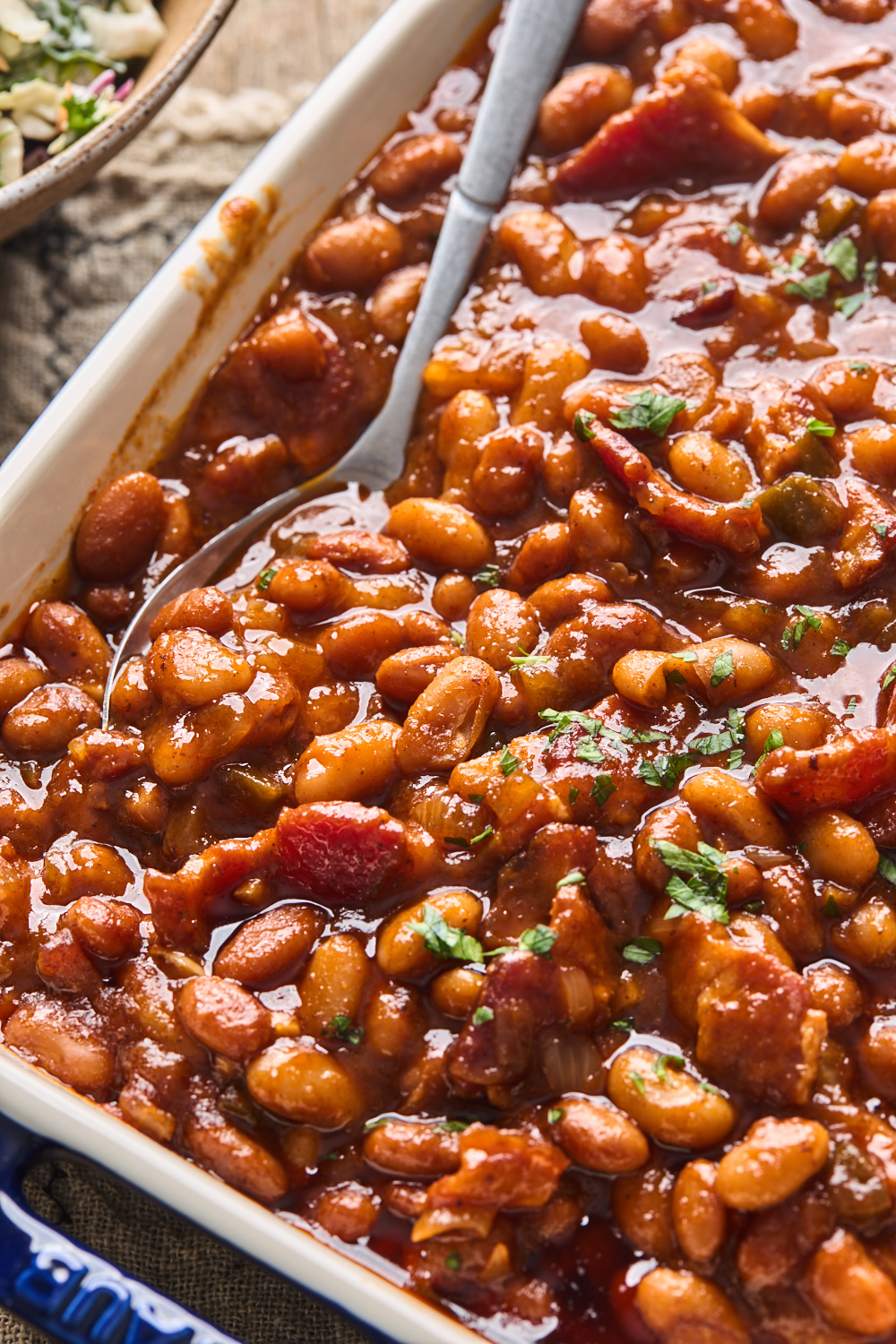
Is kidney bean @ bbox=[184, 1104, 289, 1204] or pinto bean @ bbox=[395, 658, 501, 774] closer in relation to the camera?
kidney bean @ bbox=[184, 1104, 289, 1204]

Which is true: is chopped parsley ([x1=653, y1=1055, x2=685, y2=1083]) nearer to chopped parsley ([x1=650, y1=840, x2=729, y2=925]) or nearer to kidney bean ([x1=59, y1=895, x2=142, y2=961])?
chopped parsley ([x1=650, y1=840, x2=729, y2=925])

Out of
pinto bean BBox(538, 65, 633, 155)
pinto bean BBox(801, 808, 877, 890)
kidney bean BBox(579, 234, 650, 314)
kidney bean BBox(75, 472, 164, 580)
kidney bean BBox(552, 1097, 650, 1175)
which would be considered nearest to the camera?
kidney bean BBox(552, 1097, 650, 1175)

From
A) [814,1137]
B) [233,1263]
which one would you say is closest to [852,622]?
[814,1137]

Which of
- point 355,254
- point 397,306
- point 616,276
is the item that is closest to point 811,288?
point 616,276

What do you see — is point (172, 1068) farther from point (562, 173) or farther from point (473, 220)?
point (562, 173)

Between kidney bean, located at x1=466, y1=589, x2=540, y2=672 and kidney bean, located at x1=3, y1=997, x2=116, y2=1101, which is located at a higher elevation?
kidney bean, located at x1=466, y1=589, x2=540, y2=672

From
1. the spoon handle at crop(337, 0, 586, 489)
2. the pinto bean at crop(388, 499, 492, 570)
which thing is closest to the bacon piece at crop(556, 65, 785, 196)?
the spoon handle at crop(337, 0, 586, 489)

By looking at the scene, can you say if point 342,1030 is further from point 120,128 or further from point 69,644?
point 120,128

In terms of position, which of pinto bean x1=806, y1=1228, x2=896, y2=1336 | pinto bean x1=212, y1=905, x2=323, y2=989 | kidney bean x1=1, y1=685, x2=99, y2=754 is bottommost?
pinto bean x1=806, y1=1228, x2=896, y2=1336
